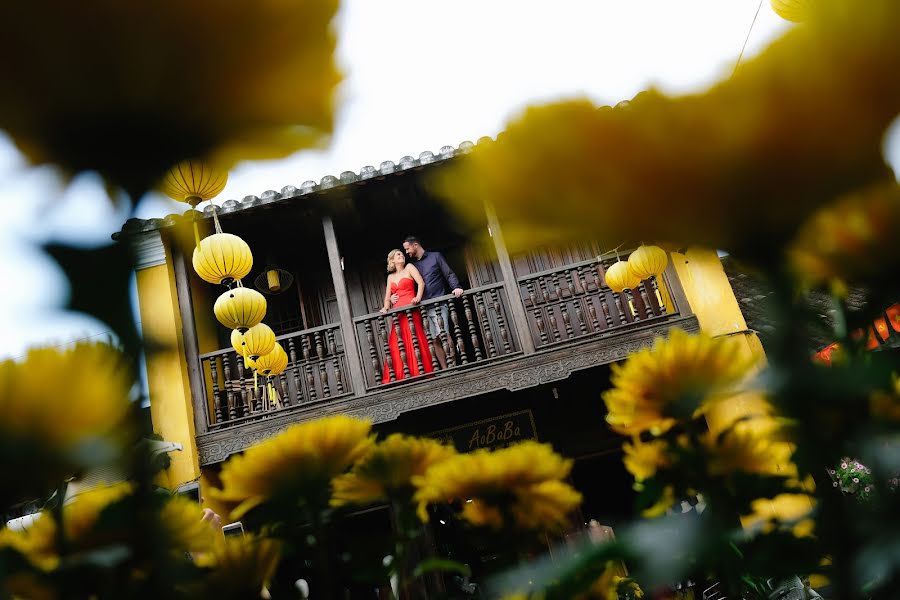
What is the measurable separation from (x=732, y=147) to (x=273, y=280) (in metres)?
8.24

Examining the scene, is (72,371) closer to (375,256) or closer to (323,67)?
(323,67)

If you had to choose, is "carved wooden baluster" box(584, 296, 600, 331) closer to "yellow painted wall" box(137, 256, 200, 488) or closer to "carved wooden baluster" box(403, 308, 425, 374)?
"carved wooden baluster" box(403, 308, 425, 374)

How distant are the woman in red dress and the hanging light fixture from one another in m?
1.62

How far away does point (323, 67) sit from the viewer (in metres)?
0.44

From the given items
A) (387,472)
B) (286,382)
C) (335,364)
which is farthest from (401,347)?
(387,472)

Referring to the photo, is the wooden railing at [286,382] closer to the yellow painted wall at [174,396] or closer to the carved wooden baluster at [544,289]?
the yellow painted wall at [174,396]

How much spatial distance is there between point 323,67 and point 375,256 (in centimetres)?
890

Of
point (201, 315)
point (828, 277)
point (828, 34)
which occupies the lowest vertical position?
point (828, 277)

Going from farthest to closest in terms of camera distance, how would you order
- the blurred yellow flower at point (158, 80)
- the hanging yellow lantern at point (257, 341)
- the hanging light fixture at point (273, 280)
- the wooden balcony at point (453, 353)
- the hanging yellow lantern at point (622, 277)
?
the hanging light fixture at point (273, 280) < the wooden balcony at point (453, 353) < the hanging yellow lantern at point (622, 277) < the hanging yellow lantern at point (257, 341) < the blurred yellow flower at point (158, 80)

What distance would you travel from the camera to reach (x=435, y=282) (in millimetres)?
7625

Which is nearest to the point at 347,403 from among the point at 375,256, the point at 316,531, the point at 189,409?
the point at 189,409

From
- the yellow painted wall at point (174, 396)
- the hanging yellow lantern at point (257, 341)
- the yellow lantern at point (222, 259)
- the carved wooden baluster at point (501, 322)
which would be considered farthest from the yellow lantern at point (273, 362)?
the carved wooden baluster at point (501, 322)

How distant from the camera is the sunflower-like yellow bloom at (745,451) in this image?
1.97 ft

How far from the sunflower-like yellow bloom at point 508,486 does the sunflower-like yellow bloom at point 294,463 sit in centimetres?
9
